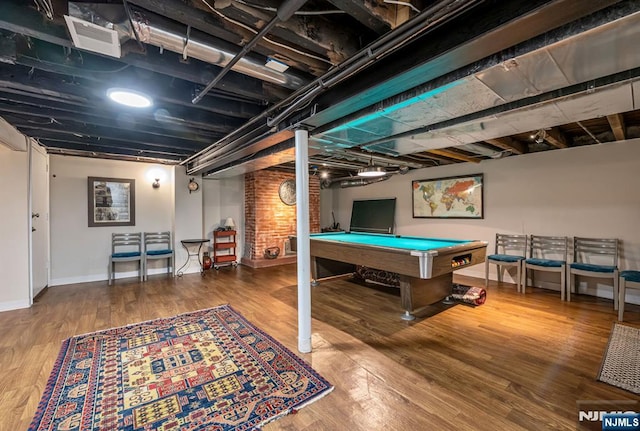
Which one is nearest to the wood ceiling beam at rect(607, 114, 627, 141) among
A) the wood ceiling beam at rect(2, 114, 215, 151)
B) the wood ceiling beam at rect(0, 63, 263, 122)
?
the wood ceiling beam at rect(0, 63, 263, 122)

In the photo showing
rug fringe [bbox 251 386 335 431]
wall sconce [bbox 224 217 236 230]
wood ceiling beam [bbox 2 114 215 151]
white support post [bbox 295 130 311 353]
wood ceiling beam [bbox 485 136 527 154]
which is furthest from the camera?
wall sconce [bbox 224 217 236 230]

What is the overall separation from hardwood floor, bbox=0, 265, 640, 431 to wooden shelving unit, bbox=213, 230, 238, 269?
1527mm

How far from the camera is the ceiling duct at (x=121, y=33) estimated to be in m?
1.50

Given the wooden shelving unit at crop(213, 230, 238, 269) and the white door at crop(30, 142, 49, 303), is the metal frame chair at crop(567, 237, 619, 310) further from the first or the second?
the white door at crop(30, 142, 49, 303)

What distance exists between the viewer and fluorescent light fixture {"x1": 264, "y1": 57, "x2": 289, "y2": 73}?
201 cm

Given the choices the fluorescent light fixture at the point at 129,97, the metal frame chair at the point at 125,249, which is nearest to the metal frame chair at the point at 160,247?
the metal frame chair at the point at 125,249

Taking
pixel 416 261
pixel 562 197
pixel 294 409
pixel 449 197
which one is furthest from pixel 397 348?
pixel 449 197

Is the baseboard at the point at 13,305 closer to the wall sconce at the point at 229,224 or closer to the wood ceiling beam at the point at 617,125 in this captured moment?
the wall sconce at the point at 229,224

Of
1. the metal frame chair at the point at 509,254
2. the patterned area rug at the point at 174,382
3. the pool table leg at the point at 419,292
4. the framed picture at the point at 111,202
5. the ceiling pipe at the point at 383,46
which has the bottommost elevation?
the patterned area rug at the point at 174,382

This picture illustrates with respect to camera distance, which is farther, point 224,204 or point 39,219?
point 224,204

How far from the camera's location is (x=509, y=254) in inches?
202

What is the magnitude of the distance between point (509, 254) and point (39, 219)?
26.2 feet

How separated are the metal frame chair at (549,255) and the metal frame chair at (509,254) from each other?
3.9 inches

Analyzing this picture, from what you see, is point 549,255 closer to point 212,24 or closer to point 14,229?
point 212,24
